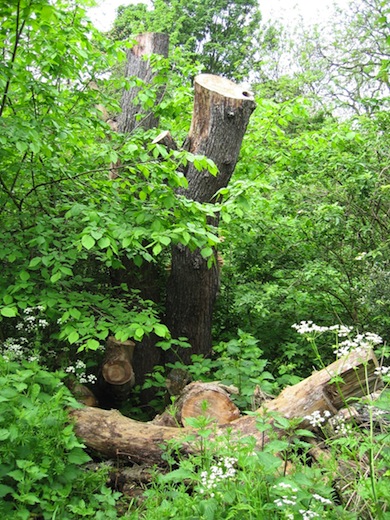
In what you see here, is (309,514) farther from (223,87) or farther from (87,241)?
(223,87)

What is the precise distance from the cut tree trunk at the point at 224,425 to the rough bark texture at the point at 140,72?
3.71 m

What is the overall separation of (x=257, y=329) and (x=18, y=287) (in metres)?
2.82

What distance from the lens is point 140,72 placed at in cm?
646

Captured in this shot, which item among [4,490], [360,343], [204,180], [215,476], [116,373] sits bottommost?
[116,373]

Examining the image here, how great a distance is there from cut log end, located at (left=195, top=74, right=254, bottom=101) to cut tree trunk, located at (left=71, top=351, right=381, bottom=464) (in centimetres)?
289

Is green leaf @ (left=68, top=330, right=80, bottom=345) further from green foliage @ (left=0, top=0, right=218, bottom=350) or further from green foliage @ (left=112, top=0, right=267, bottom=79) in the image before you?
green foliage @ (left=112, top=0, right=267, bottom=79)

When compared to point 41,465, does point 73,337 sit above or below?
above

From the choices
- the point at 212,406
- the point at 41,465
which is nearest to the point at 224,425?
the point at 212,406

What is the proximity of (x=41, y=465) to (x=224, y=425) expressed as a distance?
1.25 meters

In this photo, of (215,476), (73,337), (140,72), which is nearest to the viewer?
(215,476)

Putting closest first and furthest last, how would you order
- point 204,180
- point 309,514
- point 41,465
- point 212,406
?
point 309,514 → point 41,465 → point 212,406 → point 204,180

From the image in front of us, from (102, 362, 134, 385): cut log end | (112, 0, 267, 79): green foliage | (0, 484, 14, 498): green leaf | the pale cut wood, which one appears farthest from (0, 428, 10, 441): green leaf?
(112, 0, 267, 79): green foliage

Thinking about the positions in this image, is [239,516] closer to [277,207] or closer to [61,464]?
[61,464]

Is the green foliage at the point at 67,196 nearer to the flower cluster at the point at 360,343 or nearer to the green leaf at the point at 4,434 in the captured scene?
the green leaf at the point at 4,434
